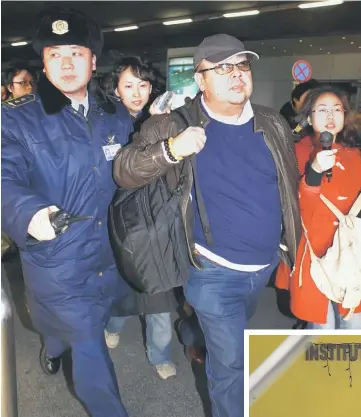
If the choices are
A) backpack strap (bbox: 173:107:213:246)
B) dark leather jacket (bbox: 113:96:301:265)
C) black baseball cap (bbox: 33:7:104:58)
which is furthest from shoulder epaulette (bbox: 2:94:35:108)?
backpack strap (bbox: 173:107:213:246)

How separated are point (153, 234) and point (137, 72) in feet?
2.96

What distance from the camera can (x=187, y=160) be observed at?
1.68 metres

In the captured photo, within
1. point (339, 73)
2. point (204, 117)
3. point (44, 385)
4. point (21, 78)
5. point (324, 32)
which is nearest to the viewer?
point (204, 117)

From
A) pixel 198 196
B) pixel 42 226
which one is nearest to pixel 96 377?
pixel 42 226

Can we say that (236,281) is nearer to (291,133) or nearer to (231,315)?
(231,315)

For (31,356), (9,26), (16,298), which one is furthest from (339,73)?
(31,356)

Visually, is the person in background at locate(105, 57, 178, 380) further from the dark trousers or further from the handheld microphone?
the handheld microphone

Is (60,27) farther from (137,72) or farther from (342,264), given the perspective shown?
(342,264)

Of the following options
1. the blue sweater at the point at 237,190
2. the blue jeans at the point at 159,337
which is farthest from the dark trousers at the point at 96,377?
the blue sweater at the point at 237,190

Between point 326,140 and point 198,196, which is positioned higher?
point 326,140

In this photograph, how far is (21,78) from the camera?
3072 millimetres

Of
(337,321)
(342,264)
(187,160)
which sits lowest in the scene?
(337,321)

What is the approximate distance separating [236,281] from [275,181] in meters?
0.37

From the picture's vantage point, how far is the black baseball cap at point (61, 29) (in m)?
1.71
